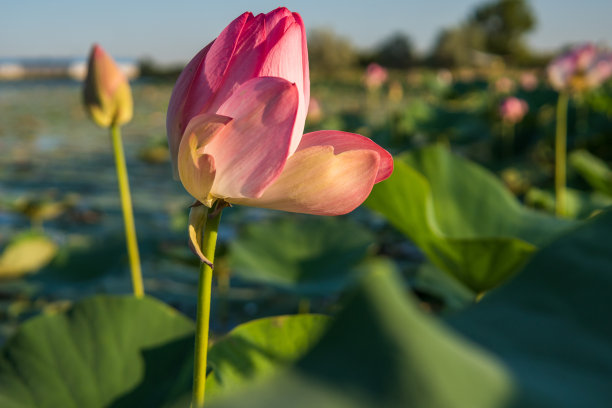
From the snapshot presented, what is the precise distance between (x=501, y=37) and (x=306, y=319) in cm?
2656

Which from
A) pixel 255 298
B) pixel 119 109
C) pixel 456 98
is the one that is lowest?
pixel 456 98

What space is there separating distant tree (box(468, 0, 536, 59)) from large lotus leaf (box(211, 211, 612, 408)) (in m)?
26.0

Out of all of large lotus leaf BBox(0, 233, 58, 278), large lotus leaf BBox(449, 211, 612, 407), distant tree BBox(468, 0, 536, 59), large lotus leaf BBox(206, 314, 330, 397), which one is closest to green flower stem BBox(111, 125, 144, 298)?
large lotus leaf BBox(206, 314, 330, 397)

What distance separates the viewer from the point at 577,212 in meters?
0.99

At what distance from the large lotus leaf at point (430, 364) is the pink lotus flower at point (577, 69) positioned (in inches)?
60.2

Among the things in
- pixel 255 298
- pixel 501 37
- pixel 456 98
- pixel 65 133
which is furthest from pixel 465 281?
pixel 501 37

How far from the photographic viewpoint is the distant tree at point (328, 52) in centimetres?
1382

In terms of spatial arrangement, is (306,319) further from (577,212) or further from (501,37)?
(501,37)

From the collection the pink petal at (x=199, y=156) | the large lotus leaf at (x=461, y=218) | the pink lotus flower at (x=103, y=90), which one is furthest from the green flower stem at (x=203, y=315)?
the pink lotus flower at (x=103, y=90)

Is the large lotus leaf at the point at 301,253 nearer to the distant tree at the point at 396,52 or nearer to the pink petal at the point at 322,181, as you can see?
the pink petal at the point at 322,181

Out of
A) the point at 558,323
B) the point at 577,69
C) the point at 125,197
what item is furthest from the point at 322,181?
the point at 577,69

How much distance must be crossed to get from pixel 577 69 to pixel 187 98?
1.52 metres

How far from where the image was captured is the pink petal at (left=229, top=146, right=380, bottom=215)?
0.99ft

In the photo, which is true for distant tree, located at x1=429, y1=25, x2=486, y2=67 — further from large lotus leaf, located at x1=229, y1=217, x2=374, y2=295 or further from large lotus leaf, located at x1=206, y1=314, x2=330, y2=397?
large lotus leaf, located at x1=206, y1=314, x2=330, y2=397
